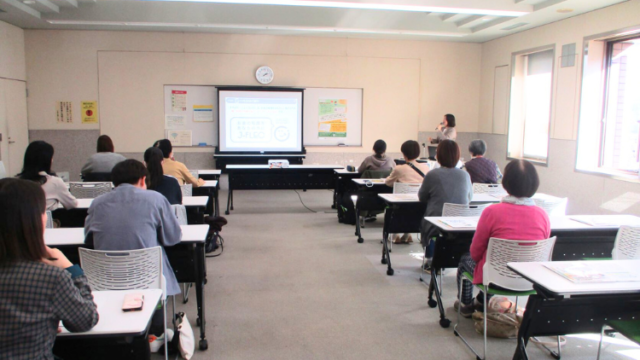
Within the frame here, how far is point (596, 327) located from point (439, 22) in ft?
23.0

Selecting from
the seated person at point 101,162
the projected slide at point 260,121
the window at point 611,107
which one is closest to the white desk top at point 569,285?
the seated person at point 101,162

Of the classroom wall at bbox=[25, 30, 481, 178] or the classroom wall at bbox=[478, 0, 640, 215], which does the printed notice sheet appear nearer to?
the classroom wall at bbox=[25, 30, 481, 178]

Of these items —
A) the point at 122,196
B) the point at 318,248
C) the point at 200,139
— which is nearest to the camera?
the point at 122,196

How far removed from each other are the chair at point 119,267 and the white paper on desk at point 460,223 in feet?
6.19

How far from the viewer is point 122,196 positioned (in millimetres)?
2453

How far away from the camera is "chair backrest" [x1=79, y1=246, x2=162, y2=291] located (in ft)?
7.55

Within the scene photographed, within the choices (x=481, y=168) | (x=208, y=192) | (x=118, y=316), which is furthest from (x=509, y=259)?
(x=208, y=192)

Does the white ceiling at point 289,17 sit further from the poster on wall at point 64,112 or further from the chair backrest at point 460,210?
the chair backrest at point 460,210

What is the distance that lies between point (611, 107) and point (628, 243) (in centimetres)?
440

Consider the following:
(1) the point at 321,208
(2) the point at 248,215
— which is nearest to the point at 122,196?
(2) the point at 248,215

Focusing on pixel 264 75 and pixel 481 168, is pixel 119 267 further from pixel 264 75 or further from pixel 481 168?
pixel 264 75

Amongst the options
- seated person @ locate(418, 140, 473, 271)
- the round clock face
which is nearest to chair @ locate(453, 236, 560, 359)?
seated person @ locate(418, 140, 473, 271)

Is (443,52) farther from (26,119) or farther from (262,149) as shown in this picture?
(26,119)

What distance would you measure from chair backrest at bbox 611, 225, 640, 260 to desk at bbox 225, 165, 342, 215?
14.9ft
